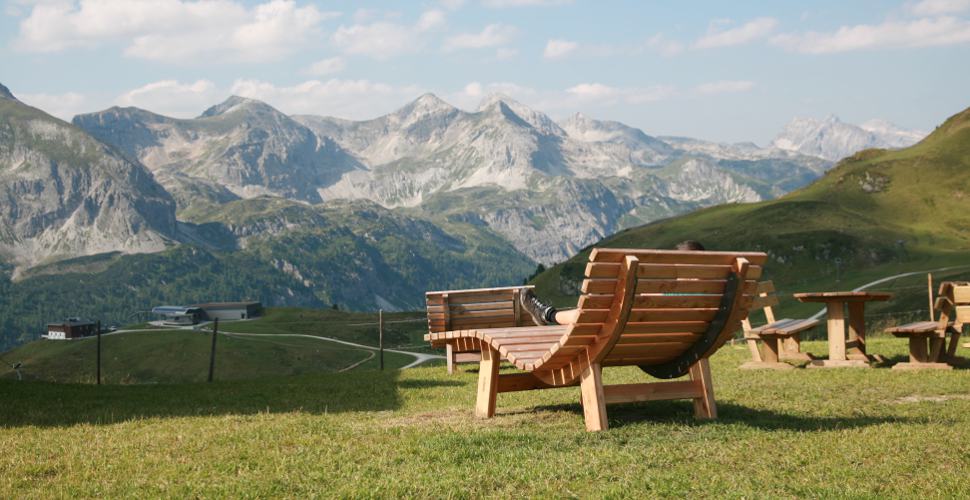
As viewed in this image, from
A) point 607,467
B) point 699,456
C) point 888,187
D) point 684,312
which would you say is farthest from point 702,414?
point 888,187

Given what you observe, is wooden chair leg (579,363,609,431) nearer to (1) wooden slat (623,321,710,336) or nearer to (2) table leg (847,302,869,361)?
(1) wooden slat (623,321,710,336)

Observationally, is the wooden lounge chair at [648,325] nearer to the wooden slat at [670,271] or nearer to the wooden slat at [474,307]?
the wooden slat at [670,271]

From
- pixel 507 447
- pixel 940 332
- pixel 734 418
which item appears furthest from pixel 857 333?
pixel 507 447

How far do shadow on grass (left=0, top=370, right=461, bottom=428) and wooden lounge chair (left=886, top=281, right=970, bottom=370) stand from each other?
907 cm

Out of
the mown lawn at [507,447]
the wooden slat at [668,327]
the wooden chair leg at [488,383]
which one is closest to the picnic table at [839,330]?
the mown lawn at [507,447]

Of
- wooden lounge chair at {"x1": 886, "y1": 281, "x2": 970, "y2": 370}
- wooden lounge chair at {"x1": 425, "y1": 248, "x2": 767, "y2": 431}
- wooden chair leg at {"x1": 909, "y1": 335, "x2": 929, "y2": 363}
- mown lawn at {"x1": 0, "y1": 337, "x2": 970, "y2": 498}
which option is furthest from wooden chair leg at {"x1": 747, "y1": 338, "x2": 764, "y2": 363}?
wooden lounge chair at {"x1": 425, "y1": 248, "x2": 767, "y2": 431}

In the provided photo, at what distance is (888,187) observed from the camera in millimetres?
165125

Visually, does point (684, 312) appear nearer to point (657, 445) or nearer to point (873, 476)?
point (657, 445)

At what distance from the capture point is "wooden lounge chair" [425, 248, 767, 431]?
9930 mm

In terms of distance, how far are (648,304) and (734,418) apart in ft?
8.24

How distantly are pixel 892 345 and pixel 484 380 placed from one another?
52.5 feet

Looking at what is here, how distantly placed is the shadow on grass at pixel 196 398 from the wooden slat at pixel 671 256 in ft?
19.4

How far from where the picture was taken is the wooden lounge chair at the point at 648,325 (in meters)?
9.93

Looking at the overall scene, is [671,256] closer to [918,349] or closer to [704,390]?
[704,390]
